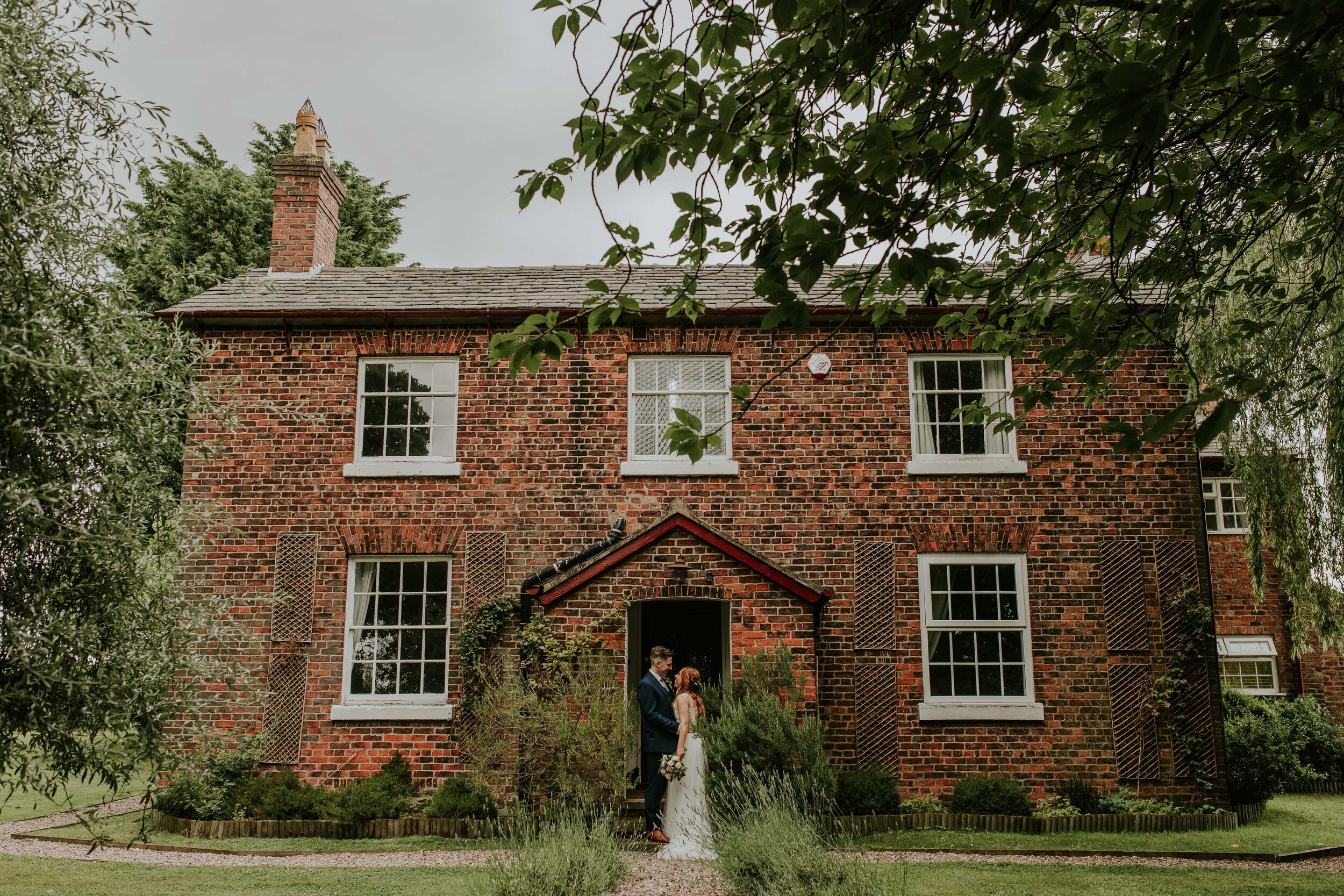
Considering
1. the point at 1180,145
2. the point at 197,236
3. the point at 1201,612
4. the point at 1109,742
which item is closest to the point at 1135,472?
the point at 1201,612

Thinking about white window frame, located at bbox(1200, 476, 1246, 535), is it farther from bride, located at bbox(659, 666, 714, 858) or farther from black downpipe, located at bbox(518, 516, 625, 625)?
bride, located at bbox(659, 666, 714, 858)

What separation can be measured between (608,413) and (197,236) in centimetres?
1759

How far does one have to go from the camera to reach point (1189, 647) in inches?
488

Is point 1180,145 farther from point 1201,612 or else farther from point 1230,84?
point 1201,612

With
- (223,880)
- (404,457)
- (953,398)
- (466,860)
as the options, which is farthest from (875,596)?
(223,880)

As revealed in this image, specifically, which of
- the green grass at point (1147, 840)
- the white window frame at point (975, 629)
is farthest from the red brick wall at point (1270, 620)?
the white window frame at point (975, 629)

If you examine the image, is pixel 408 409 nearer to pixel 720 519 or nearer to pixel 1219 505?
pixel 720 519

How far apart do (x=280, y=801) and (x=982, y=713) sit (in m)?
8.72

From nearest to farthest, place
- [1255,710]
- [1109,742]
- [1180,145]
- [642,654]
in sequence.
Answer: [1180,145] < [1109,742] < [642,654] < [1255,710]

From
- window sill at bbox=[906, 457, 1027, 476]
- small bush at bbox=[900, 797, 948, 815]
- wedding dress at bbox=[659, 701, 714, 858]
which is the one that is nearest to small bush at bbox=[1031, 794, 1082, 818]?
small bush at bbox=[900, 797, 948, 815]

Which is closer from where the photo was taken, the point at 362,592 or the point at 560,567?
the point at 560,567

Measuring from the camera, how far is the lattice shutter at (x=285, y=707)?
12.2m

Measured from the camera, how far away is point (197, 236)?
83.1ft

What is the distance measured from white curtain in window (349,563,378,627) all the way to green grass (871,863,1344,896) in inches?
297
